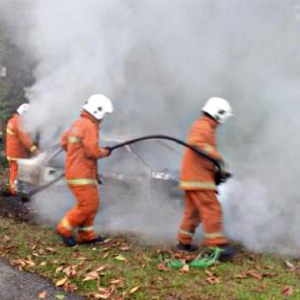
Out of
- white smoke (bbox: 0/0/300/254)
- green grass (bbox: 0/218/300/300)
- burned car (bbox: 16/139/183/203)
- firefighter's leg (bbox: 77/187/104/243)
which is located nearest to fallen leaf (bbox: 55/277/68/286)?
green grass (bbox: 0/218/300/300)

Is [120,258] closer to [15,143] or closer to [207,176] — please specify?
[207,176]

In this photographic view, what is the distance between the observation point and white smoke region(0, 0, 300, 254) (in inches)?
333

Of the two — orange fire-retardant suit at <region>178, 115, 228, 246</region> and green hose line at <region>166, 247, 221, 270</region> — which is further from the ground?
orange fire-retardant suit at <region>178, 115, 228, 246</region>

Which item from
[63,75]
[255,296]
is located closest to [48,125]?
[63,75]

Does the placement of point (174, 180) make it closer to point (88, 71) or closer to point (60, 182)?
point (60, 182)

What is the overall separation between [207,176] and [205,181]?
0.06 meters

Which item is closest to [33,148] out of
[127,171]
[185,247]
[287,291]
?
[127,171]

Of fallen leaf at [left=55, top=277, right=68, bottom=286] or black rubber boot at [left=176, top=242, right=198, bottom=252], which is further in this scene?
black rubber boot at [left=176, top=242, right=198, bottom=252]

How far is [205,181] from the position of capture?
620 cm

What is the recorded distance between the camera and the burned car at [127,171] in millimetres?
7613

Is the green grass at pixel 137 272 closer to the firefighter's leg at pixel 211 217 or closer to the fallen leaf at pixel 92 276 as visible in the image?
the fallen leaf at pixel 92 276

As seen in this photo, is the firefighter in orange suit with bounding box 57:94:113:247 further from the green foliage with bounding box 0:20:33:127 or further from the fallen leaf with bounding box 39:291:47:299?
the green foliage with bounding box 0:20:33:127

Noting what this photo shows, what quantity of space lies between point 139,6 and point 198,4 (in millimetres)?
819

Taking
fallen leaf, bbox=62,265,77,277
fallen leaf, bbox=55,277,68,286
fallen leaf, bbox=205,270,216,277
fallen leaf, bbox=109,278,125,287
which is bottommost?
fallen leaf, bbox=55,277,68,286
